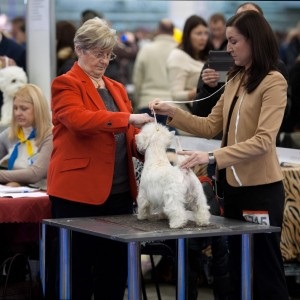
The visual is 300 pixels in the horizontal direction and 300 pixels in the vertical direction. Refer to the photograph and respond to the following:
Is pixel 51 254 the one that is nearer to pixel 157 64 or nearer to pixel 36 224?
pixel 36 224

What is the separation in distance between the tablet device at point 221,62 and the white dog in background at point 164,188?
1443 mm

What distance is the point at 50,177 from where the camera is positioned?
5.12 meters

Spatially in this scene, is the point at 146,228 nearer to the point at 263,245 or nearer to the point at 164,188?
the point at 164,188

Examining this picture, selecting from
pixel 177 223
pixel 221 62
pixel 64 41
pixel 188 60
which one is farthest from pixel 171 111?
pixel 64 41

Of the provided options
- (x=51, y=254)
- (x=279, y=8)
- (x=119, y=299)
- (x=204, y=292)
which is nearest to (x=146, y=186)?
(x=119, y=299)

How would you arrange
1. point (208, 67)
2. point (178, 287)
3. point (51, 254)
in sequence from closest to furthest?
point (178, 287) → point (51, 254) → point (208, 67)

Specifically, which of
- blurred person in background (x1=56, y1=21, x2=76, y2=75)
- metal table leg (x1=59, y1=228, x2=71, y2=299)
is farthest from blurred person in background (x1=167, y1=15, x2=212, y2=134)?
metal table leg (x1=59, y1=228, x2=71, y2=299)

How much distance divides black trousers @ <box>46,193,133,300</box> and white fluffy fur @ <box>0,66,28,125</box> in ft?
8.33

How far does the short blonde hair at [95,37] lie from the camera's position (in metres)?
5.00

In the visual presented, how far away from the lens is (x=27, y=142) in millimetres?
6445

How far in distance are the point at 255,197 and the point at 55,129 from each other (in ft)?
3.59

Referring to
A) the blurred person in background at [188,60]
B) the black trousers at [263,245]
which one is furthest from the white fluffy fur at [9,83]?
the black trousers at [263,245]

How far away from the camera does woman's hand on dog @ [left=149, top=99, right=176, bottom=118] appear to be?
500cm

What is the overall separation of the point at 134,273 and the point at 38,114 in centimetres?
216
